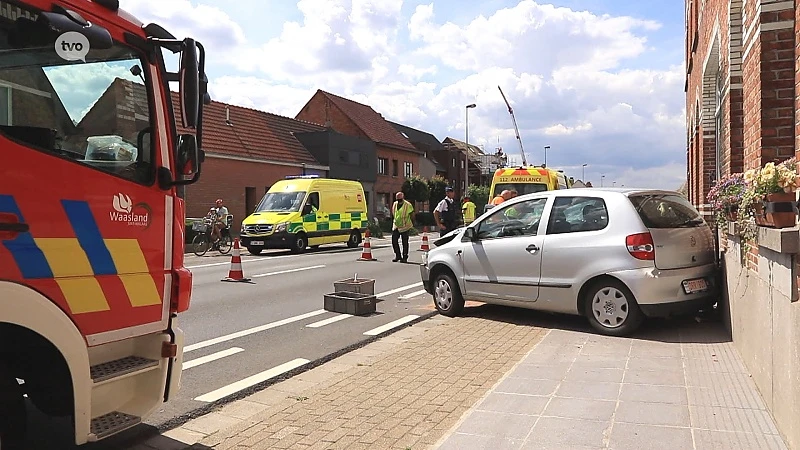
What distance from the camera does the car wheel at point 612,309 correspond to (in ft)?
23.3

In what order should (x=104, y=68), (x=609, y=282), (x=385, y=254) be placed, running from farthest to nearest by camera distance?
(x=385, y=254) < (x=609, y=282) < (x=104, y=68)

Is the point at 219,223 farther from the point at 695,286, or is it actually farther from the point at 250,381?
the point at 695,286

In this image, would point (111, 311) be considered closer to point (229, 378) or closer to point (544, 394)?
point (229, 378)

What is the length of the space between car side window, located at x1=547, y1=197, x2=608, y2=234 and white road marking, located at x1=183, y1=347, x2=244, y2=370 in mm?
4005

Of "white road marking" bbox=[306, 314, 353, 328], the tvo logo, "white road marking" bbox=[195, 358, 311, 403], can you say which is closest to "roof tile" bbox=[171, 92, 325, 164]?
"white road marking" bbox=[306, 314, 353, 328]

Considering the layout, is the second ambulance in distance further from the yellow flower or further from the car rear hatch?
the yellow flower

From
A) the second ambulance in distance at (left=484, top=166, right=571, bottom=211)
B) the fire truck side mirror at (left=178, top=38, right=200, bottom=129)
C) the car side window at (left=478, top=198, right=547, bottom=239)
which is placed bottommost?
the car side window at (left=478, top=198, right=547, bottom=239)

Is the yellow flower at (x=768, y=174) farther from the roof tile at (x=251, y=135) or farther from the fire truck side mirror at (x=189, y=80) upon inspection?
Answer: the roof tile at (x=251, y=135)

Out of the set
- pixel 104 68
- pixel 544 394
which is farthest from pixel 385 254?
pixel 104 68

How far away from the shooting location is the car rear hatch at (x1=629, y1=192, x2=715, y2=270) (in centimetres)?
704

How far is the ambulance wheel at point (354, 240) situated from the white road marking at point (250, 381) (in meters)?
18.0

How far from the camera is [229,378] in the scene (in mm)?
5879

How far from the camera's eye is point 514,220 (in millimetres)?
8398

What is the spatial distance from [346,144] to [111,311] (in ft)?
131
